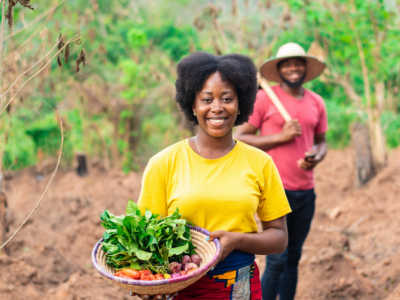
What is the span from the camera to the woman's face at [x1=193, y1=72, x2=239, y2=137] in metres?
2.01

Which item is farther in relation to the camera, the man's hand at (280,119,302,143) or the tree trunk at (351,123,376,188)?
the tree trunk at (351,123,376,188)

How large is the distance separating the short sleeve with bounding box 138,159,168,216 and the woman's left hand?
337mm

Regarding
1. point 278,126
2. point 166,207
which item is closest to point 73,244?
point 278,126

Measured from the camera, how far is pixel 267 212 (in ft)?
6.84

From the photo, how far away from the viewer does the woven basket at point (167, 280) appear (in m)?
1.61

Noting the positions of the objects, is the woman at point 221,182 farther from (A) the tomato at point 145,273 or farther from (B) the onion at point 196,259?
(A) the tomato at point 145,273

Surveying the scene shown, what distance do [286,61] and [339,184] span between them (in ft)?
18.2

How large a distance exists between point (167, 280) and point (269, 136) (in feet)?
5.78

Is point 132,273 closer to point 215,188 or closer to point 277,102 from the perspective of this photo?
point 215,188

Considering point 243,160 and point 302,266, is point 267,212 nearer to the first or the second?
point 243,160

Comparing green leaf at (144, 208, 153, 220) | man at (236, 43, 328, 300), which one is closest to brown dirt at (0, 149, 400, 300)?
man at (236, 43, 328, 300)

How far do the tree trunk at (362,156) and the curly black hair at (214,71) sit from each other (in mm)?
6167

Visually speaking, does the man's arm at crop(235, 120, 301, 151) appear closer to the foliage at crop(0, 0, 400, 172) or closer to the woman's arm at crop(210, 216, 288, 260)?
the woman's arm at crop(210, 216, 288, 260)

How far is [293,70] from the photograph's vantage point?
3318 mm
